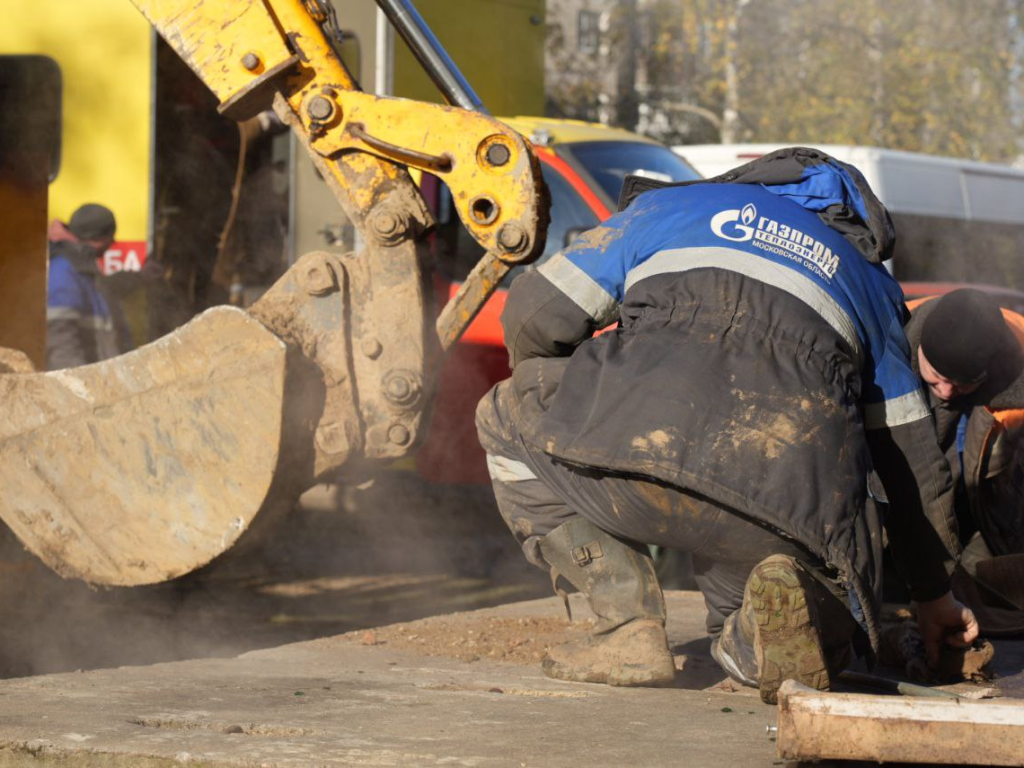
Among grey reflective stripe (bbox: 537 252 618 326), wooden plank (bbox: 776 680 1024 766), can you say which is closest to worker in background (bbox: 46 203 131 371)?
grey reflective stripe (bbox: 537 252 618 326)

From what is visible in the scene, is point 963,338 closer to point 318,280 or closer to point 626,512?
point 626,512

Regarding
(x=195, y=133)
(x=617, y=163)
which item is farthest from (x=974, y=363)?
(x=195, y=133)

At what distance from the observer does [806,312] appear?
3178mm

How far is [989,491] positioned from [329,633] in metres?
2.20

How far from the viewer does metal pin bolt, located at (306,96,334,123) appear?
408 centimetres

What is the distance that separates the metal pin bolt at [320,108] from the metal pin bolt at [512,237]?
598mm

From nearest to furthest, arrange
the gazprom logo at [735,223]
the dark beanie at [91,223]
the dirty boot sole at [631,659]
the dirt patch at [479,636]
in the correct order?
1. the gazprom logo at [735,223]
2. the dirty boot sole at [631,659]
3. the dirt patch at [479,636]
4. the dark beanie at [91,223]

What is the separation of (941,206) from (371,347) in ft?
28.6

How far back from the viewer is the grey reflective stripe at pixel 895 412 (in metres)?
3.42

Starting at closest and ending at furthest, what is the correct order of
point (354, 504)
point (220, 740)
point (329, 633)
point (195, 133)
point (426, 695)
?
point (220, 740)
point (426, 695)
point (329, 633)
point (354, 504)
point (195, 133)

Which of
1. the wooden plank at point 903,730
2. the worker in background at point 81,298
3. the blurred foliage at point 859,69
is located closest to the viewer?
the wooden plank at point 903,730

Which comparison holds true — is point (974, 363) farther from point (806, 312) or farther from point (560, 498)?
point (560, 498)

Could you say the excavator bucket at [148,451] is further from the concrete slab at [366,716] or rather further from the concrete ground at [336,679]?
the concrete slab at [366,716]

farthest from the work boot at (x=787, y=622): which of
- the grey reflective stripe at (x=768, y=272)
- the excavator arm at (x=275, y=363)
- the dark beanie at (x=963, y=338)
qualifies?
the excavator arm at (x=275, y=363)
